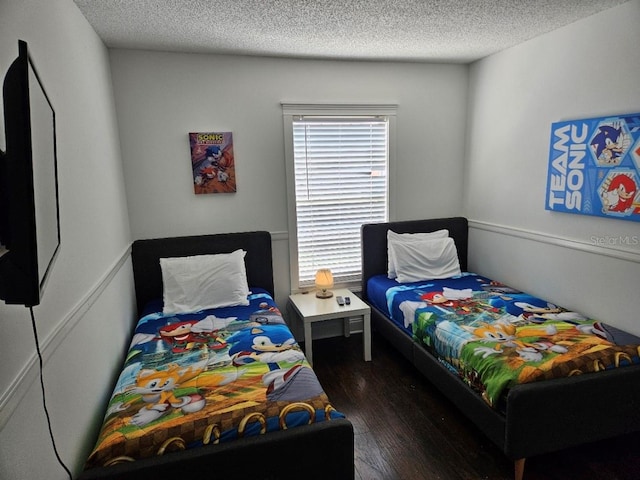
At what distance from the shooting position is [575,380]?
6.26 feet

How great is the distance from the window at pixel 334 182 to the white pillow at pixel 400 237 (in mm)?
252

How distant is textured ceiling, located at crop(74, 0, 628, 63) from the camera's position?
2.25 metres

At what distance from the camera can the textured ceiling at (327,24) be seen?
225 centimetres

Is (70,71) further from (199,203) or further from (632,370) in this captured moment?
(632,370)

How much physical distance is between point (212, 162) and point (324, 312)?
5.07ft

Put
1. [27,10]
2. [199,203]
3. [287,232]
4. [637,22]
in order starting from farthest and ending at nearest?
[287,232]
[199,203]
[637,22]
[27,10]

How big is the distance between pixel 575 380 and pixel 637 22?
81.8 inches

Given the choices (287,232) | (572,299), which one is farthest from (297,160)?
(572,299)

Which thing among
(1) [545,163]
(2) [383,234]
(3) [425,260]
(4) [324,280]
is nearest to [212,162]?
(4) [324,280]

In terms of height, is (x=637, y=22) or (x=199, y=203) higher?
(x=637, y=22)

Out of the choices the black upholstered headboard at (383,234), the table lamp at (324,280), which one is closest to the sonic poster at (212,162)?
the table lamp at (324,280)

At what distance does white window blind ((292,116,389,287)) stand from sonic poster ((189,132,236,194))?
0.58 m

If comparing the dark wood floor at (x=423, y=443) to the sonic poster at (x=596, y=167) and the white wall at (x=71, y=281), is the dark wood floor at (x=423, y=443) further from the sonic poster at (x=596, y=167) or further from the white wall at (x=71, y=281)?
the white wall at (x=71, y=281)

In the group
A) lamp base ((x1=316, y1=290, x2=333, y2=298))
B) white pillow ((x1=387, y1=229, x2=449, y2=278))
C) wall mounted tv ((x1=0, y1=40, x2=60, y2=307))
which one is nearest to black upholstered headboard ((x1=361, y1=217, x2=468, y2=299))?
white pillow ((x1=387, y1=229, x2=449, y2=278))
